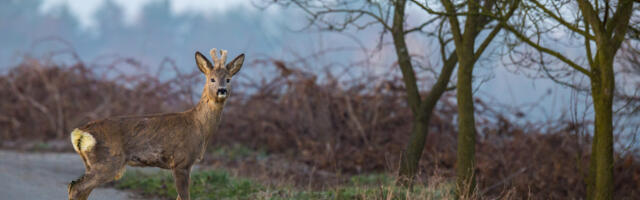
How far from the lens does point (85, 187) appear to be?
502 cm

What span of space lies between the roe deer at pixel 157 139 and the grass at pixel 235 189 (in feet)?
6.39

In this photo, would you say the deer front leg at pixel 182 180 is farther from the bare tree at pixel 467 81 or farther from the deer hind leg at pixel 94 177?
the bare tree at pixel 467 81

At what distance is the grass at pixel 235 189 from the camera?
7449 mm

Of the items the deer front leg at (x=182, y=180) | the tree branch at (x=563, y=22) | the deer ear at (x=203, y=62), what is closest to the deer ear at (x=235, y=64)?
the deer ear at (x=203, y=62)

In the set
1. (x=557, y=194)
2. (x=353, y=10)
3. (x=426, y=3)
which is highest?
(x=353, y=10)

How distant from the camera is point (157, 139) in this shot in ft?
17.6

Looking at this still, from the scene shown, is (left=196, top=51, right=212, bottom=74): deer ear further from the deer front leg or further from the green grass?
the green grass

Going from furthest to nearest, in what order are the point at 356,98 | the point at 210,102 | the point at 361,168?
the point at 356,98 < the point at 361,168 < the point at 210,102

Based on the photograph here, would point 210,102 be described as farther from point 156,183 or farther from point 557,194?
point 557,194

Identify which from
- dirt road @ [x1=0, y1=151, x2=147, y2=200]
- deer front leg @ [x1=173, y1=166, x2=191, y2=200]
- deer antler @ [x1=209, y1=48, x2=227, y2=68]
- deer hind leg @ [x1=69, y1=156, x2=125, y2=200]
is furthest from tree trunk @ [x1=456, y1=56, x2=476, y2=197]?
dirt road @ [x1=0, y1=151, x2=147, y2=200]

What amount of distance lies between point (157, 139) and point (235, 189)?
301 centimetres

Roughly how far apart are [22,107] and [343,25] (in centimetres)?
1339

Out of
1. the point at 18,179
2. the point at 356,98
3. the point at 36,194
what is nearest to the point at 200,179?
the point at 36,194

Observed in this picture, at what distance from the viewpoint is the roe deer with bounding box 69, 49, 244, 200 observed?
5.12m
